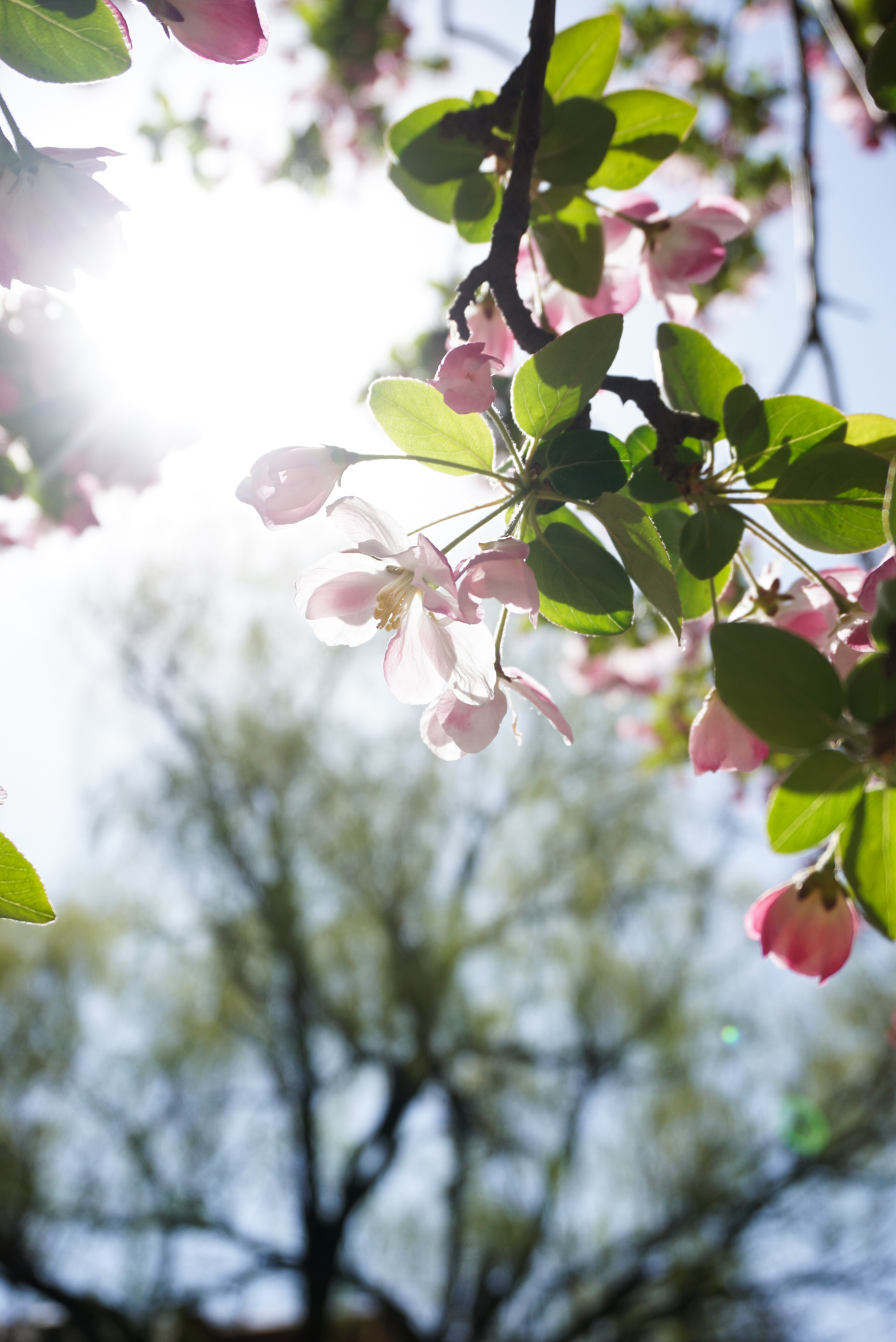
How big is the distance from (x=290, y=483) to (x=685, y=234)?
1.34ft

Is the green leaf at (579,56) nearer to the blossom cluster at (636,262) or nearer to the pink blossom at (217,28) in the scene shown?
the blossom cluster at (636,262)

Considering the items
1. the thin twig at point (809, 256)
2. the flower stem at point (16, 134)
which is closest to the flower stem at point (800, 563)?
the flower stem at point (16, 134)

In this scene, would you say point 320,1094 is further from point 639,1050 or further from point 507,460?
point 507,460

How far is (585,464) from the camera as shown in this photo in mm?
395

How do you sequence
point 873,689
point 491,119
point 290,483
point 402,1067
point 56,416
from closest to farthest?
point 873,689, point 290,483, point 491,119, point 56,416, point 402,1067

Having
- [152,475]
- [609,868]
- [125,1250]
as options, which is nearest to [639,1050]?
[609,868]

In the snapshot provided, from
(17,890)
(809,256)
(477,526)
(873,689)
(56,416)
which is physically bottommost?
(17,890)

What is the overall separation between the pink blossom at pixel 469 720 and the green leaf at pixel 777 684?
10 cm

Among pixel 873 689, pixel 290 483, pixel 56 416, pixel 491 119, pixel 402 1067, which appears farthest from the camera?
pixel 402 1067

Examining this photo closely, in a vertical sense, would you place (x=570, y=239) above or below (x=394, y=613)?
above

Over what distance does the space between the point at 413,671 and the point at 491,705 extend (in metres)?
0.05

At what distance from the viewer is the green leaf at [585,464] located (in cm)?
39

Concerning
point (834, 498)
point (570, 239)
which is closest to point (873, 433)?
point (834, 498)

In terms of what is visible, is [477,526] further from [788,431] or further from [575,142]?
[575,142]
